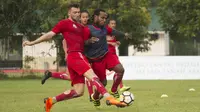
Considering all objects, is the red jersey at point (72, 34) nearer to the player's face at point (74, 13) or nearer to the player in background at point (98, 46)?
the player's face at point (74, 13)

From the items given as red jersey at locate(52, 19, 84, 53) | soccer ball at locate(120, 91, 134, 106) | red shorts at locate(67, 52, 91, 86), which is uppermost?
red jersey at locate(52, 19, 84, 53)

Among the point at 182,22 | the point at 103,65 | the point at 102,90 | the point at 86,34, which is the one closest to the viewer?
the point at 102,90

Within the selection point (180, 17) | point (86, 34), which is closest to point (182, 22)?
point (180, 17)

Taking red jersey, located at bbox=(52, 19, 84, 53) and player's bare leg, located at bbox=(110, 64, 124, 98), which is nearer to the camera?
red jersey, located at bbox=(52, 19, 84, 53)

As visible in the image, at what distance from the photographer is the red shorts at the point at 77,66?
11617 mm

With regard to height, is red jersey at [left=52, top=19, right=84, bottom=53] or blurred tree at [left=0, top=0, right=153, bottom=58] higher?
blurred tree at [left=0, top=0, right=153, bottom=58]

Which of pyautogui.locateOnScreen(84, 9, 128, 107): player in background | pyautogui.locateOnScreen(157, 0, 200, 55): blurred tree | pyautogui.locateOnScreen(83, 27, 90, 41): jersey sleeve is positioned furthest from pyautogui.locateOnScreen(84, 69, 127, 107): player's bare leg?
pyautogui.locateOnScreen(157, 0, 200, 55): blurred tree

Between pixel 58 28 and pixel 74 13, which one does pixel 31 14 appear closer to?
pixel 74 13

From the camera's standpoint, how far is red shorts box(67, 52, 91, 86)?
11.6 metres

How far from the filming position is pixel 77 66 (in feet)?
38.2

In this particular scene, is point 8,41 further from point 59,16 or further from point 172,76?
point 172,76

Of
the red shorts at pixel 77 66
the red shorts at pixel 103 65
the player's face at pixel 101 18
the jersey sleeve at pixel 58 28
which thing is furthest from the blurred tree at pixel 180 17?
the jersey sleeve at pixel 58 28

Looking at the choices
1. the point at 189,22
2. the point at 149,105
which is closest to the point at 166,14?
the point at 189,22

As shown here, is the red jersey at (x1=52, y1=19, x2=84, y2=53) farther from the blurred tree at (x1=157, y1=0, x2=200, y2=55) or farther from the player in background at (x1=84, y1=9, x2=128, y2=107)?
the blurred tree at (x1=157, y1=0, x2=200, y2=55)
